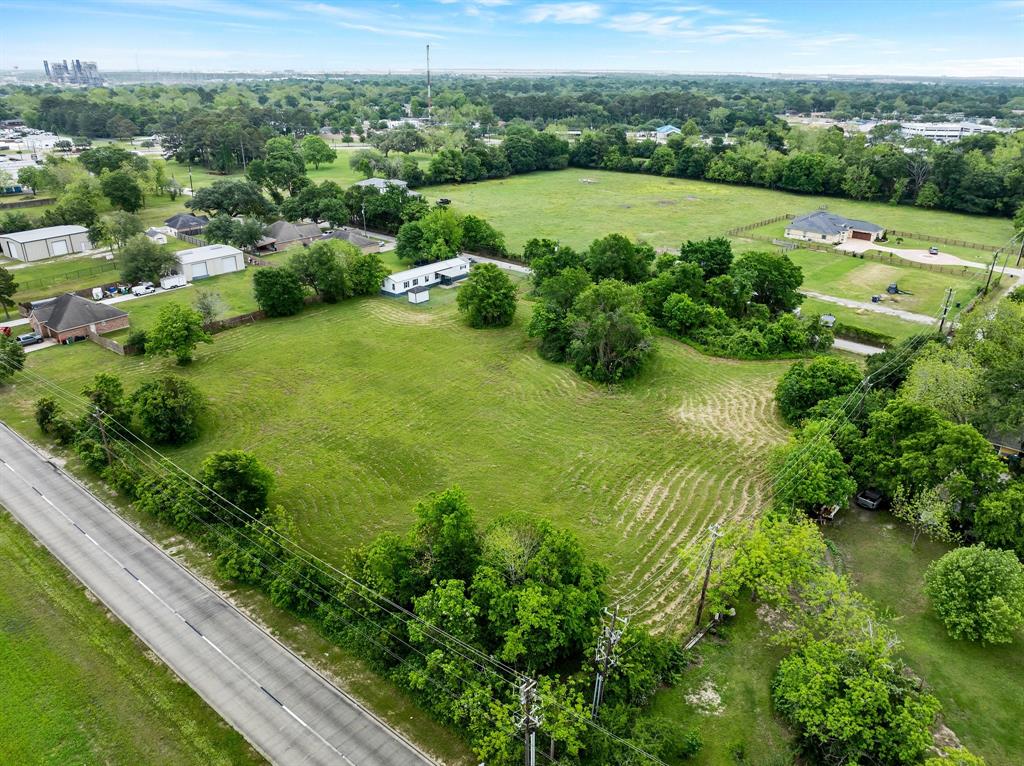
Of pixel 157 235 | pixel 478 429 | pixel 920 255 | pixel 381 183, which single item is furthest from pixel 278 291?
pixel 920 255

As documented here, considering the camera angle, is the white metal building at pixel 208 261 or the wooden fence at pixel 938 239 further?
the wooden fence at pixel 938 239

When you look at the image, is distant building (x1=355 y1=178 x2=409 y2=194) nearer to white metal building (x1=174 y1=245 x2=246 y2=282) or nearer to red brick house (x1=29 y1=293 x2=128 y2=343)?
white metal building (x1=174 y1=245 x2=246 y2=282)

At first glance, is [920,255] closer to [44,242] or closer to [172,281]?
[172,281]

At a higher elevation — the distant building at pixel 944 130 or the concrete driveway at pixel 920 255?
the distant building at pixel 944 130

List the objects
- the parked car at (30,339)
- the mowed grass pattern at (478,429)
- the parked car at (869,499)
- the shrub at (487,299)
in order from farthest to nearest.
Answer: the shrub at (487,299) < the parked car at (30,339) < the parked car at (869,499) < the mowed grass pattern at (478,429)

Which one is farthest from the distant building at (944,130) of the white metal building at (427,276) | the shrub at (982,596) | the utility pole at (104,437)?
the utility pole at (104,437)

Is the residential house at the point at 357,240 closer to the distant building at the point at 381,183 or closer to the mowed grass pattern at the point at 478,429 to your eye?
the distant building at the point at 381,183
